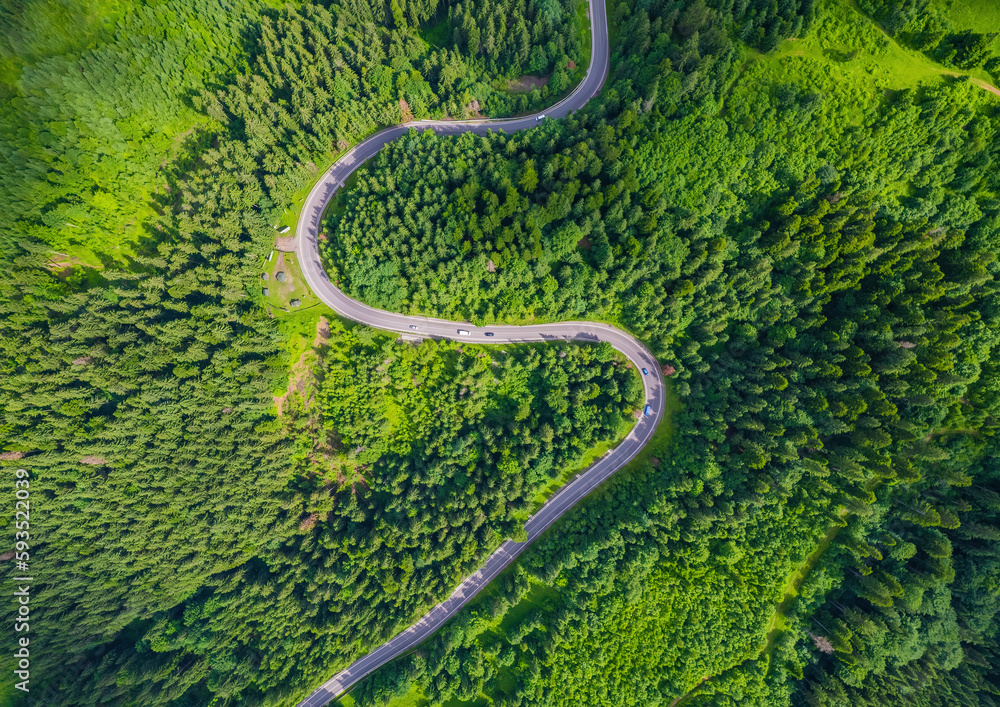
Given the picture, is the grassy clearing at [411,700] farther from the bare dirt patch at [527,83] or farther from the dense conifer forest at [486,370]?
the bare dirt patch at [527,83]

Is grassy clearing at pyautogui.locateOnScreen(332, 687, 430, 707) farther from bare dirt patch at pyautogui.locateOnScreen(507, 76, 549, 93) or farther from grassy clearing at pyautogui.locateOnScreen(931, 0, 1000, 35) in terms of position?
grassy clearing at pyautogui.locateOnScreen(931, 0, 1000, 35)

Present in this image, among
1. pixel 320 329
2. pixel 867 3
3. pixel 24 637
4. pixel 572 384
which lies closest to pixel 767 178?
pixel 867 3

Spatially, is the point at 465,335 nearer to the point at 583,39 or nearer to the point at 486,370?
the point at 486,370

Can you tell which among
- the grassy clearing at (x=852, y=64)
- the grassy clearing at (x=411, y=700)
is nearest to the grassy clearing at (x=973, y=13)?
the grassy clearing at (x=852, y=64)

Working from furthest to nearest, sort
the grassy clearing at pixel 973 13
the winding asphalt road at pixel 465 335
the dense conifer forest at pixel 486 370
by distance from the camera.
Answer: the winding asphalt road at pixel 465 335 → the dense conifer forest at pixel 486 370 → the grassy clearing at pixel 973 13

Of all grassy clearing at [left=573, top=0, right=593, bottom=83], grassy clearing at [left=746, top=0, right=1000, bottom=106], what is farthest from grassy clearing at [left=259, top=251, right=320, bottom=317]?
grassy clearing at [left=746, top=0, right=1000, bottom=106]

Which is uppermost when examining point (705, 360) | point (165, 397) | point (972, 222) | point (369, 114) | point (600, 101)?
point (369, 114)

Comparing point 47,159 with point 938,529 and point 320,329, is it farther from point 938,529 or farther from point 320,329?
point 938,529
